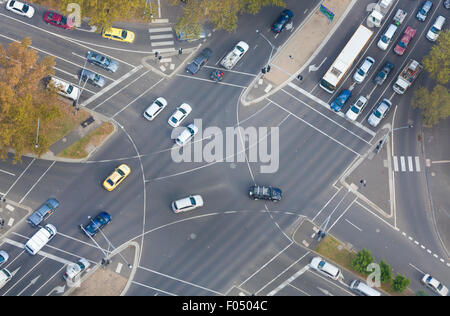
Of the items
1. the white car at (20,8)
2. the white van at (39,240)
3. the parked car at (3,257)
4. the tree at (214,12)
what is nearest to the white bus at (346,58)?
the tree at (214,12)

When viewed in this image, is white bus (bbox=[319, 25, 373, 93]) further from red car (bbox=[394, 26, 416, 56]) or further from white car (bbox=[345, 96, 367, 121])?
red car (bbox=[394, 26, 416, 56])

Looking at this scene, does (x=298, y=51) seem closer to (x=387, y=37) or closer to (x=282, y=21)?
(x=282, y=21)

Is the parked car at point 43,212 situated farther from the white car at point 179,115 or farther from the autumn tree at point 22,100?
the white car at point 179,115

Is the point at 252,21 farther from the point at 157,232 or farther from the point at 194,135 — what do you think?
the point at 157,232

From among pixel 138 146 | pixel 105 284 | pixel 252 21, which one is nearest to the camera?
pixel 105 284

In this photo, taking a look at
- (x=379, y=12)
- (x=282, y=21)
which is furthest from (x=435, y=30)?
(x=282, y=21)

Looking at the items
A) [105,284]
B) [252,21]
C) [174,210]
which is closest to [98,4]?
[252,21]
